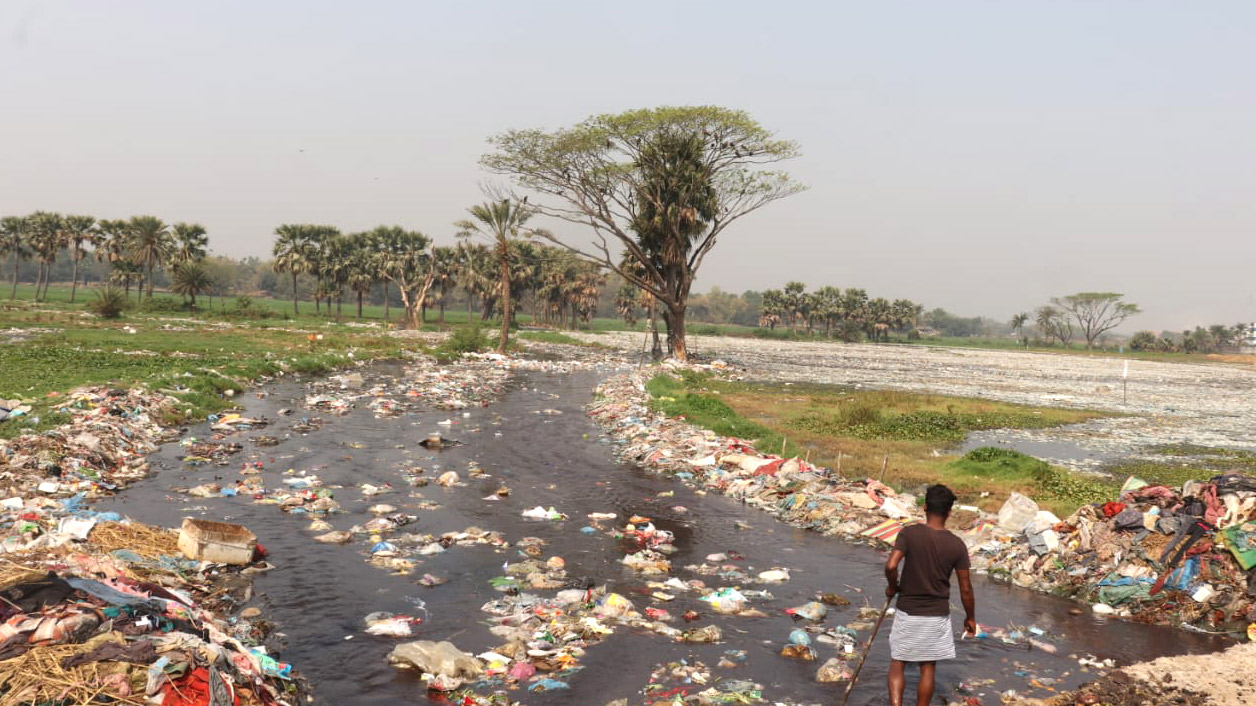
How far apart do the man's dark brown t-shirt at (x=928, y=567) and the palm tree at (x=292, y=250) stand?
70.7m

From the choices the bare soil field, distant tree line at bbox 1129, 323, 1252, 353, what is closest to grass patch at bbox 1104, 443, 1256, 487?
the bare soil field

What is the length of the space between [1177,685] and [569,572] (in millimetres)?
5792

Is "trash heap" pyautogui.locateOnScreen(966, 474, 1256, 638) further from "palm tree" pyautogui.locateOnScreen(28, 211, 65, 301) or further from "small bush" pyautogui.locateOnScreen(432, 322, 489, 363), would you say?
"palm tree" pyautogui.locateOnScreen(28, 211, 65, 301)

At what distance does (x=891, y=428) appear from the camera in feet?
64.2

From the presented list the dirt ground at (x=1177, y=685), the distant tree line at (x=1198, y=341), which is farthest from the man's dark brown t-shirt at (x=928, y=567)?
the distant tree line at (x=1198, y=341)

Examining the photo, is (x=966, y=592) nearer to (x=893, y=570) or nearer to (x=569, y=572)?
(x=893, y=570)

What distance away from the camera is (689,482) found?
13547 millimetres

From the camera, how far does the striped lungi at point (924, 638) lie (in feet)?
16.9

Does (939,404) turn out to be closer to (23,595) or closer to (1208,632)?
(1208,632)

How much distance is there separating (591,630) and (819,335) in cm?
10507

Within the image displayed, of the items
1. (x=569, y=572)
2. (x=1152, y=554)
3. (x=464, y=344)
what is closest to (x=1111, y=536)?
(x=1152, y=554)

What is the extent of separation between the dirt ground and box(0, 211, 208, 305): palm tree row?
65963 millimetres

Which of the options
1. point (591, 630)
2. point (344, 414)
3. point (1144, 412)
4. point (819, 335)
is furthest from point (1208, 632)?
point (819, 335)

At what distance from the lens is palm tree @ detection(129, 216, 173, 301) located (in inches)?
2304
